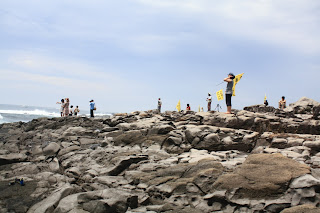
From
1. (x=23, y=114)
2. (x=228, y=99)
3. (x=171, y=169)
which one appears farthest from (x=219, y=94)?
(x=23, y=114)

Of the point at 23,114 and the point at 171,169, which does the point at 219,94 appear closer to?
the point at 171,169

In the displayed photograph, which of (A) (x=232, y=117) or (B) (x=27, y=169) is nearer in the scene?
(B) (x=27, y=169)

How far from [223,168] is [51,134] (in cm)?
1319

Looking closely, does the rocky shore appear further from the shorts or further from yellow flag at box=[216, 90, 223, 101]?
yellow flag at box=[216, 90, 223, 101]

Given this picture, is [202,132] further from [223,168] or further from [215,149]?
[223,168]

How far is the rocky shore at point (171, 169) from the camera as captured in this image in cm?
753

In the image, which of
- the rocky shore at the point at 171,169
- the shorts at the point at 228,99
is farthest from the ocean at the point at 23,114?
the shorts at the point at 228,99

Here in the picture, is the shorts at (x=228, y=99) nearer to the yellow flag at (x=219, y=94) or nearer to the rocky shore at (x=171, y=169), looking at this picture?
the rocky shore at (x=171, y=169)

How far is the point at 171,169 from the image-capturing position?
9.58 meters

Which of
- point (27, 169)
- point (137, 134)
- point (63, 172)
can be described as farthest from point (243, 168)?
point (27, 169)

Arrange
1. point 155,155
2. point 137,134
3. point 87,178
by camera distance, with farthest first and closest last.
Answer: point 137,134, point 155,155, point 87,178

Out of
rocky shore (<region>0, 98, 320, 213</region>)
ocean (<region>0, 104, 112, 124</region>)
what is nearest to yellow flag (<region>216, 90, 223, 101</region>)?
rocky shore (<region>0, 98, 320, 213</region>)

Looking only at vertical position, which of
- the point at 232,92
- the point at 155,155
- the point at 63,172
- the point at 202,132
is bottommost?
the point at 63,172

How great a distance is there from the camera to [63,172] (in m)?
12.1
